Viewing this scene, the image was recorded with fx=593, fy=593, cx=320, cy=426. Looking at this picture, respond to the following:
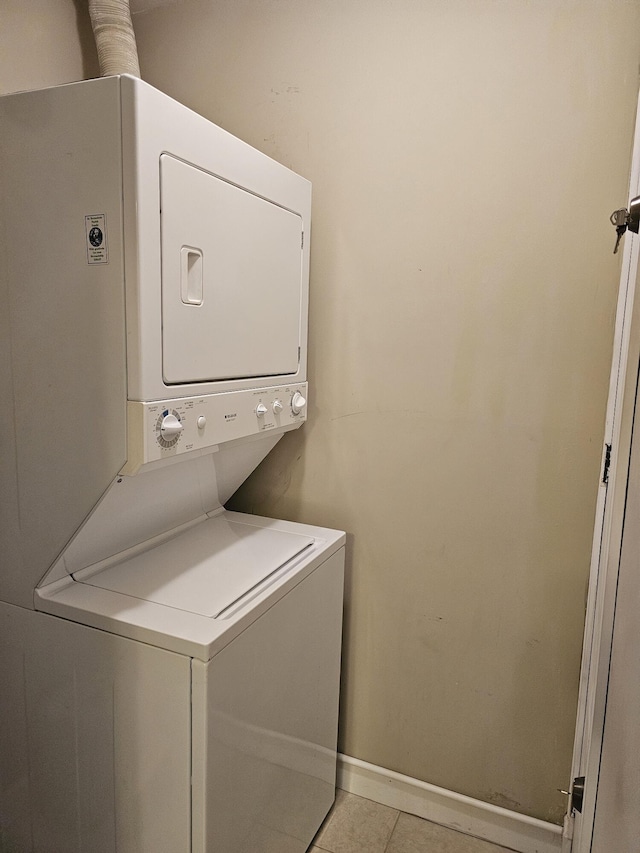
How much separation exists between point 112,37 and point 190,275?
38.7 inches

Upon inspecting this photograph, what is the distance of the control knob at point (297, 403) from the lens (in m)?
1.82

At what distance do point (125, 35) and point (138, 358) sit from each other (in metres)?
1.21

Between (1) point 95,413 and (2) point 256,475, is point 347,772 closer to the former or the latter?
(2) point 256,475

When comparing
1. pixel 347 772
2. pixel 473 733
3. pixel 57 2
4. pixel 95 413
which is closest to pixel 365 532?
pixel 473 733

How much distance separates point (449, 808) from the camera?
6.59 ft

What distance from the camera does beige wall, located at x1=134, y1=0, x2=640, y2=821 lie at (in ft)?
5.49

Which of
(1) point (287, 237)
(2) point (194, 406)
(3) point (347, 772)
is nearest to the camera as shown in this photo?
(2) point (194, 406)

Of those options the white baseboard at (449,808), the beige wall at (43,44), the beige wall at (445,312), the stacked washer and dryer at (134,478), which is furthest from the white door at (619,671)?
the beige wall at (43,44)

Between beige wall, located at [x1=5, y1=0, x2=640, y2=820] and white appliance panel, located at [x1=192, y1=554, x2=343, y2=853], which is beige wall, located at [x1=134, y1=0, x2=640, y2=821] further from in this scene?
white appliance panel, located at [x1=192, y1=554, x2=343, y2=853]

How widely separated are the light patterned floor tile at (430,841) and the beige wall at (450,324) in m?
0.15

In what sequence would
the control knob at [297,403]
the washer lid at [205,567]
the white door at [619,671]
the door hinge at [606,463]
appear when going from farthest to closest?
the control knob at [297,403], the door hinge at [606,463], the washer lid at [205,567], the white door at [619,671]

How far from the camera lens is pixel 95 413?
4.19 feet

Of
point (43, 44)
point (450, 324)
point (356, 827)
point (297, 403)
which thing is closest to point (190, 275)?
point (297, 403)

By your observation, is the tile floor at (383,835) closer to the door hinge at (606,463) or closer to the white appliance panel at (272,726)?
the white appliance panel at (272,726)
